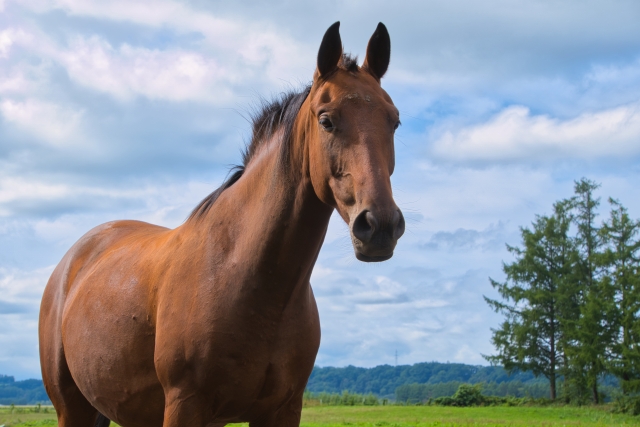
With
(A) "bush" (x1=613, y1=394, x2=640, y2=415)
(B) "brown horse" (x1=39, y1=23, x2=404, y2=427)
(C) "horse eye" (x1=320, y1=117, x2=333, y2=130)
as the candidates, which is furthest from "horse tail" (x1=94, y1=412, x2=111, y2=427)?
(A) "bush" (x1=613, y1=394, x2=640, y2=415)

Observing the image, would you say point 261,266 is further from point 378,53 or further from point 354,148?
point 378,53

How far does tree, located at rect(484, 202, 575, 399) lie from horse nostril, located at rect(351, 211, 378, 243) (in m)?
37.6

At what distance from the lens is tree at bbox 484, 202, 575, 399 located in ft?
126

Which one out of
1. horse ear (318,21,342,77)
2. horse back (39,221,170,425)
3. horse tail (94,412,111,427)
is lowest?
horse tail (94,412,111,427)

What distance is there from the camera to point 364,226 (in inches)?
105

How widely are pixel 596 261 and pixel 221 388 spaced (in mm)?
35832

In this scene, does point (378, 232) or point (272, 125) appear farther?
point (272, 125)

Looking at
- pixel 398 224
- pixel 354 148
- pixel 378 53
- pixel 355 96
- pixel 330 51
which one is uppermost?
pixel 378 53

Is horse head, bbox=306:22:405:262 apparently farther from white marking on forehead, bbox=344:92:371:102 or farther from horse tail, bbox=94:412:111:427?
horse tail, bbox=94:412:111:427

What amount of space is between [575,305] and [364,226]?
39701 millimetres

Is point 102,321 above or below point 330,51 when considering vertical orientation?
below

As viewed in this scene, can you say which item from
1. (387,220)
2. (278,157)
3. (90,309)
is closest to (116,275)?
(90,309)

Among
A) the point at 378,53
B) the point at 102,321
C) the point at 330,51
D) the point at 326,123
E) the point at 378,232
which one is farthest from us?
the point at 102,321

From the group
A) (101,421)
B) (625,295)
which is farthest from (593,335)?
(101,421)
